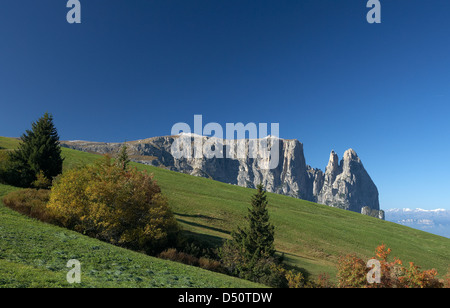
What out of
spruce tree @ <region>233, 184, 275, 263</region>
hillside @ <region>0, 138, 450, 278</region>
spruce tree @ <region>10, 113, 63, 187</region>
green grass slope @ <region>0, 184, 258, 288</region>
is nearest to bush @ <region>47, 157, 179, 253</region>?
green grass slope @ <region>0, 184, 258, 288</region>

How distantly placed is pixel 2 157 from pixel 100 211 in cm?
2835

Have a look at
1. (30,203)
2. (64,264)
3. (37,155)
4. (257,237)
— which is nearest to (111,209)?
(30,203)

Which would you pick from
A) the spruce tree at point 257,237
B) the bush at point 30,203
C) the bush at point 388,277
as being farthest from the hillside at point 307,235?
the bush at point 388,277

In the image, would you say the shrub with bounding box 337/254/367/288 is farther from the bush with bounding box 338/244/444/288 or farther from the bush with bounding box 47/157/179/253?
the bush with bounding box 47/157/179/253

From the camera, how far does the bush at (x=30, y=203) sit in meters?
25.6

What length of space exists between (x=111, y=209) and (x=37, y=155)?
2062 centimetres

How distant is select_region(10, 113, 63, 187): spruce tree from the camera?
36.0 metres

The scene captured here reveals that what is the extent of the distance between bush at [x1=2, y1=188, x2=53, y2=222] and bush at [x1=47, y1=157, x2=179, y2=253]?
1.03m

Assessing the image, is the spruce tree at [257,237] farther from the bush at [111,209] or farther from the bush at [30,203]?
the bush at [30,203]

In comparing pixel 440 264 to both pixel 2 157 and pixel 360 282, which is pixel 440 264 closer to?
pixel 360 282

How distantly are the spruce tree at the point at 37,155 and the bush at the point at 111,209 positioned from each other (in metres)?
13.7

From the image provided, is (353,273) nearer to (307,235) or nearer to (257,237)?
(257,237)

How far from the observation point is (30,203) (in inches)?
1061
